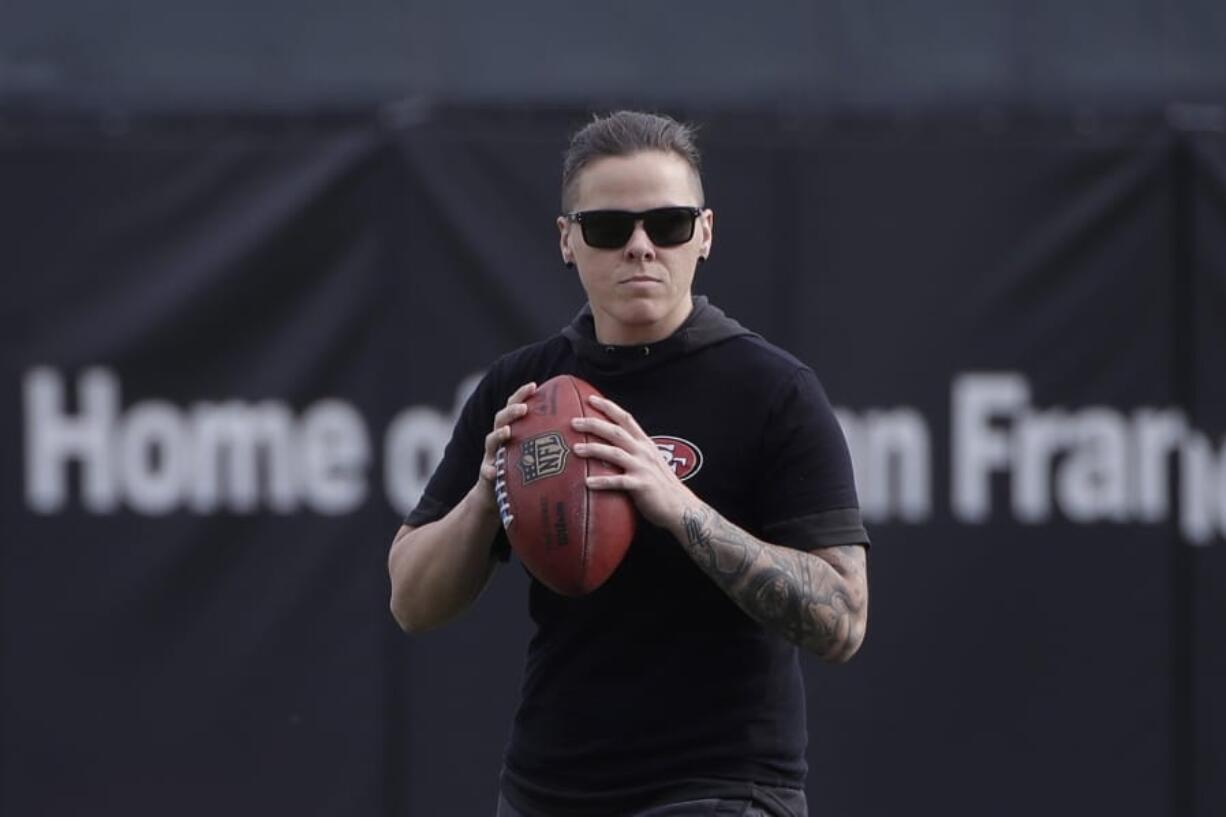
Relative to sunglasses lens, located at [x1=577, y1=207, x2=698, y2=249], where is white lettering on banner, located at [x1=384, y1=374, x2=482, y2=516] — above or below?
below

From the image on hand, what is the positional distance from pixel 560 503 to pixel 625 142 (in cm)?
62

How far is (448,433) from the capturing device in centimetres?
550

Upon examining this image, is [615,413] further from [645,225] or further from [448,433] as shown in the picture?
[448,433]

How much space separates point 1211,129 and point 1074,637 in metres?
1.56

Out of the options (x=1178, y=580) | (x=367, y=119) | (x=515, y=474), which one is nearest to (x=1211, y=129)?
(x=1178, y=580)

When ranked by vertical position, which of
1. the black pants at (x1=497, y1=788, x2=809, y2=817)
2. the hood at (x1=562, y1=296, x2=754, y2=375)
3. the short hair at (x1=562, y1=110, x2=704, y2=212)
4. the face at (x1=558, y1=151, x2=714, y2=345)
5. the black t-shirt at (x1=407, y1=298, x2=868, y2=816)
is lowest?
the black pants at (x1=497, y1=788, x2=809, y2=817)

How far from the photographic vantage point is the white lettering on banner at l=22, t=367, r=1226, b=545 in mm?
5473

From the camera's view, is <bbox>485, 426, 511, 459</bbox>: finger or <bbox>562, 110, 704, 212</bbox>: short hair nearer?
<bbox>485, 426, 511, 459</bbox>: finger

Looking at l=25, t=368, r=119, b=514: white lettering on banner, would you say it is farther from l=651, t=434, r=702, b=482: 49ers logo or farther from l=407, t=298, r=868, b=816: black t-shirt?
l=651, t=434, r=702, b=482: 49ers logo

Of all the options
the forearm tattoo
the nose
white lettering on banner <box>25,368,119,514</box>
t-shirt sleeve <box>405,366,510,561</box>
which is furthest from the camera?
white lettering on banner <box>25,368,119,514</box>

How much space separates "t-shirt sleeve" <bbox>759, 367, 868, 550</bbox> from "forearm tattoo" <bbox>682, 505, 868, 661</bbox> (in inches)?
1.6

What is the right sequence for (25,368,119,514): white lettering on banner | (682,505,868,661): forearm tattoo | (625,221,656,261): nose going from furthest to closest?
1. (25,368,119,514): white lettering on banner
2. (625,221,656,261): nose
3. (682,505,868,661): forearm tattoo

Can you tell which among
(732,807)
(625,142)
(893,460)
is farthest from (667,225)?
(893,460)

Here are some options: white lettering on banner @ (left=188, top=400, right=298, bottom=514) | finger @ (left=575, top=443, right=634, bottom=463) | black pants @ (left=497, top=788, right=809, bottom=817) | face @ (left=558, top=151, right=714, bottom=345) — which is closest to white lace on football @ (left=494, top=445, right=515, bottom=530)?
finger @ (left=575, top=443, right=634, bottom=463)
